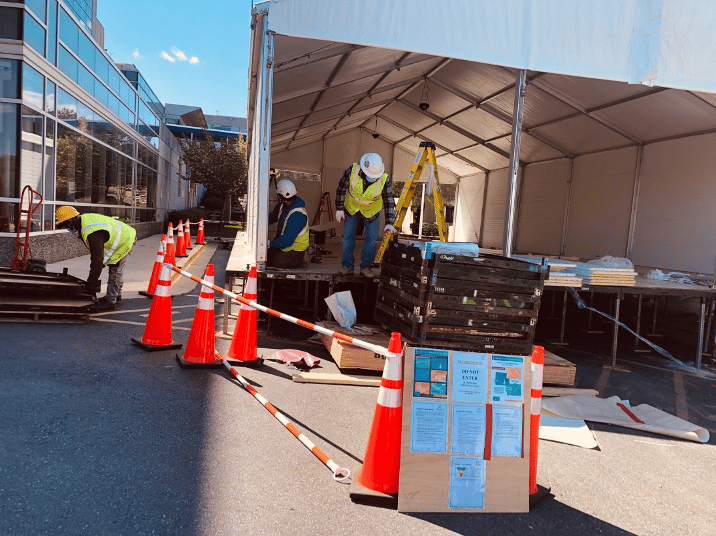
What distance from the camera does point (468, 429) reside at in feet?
10.6

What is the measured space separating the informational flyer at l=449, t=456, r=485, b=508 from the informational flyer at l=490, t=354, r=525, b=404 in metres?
0.42

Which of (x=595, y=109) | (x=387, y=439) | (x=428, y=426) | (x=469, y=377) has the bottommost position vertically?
(x=387, y=439)

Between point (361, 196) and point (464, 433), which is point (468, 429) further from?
point (361, 196)

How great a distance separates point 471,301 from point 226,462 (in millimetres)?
2975

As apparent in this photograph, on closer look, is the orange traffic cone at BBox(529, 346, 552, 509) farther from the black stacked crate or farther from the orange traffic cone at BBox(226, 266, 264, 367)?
the orange traffic cone at BBox(226, 266, 264, 367)

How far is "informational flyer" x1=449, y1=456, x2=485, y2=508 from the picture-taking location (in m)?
3.15

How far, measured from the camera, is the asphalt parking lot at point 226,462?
298 centimetres

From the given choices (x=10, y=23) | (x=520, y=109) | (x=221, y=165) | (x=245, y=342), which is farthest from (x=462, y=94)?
(x=221, y=165)

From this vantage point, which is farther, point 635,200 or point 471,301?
point 635,200

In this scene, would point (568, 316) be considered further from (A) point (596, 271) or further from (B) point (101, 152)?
(B) point (101, 152)

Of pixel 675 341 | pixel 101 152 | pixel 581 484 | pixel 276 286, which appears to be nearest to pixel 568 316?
pixel 675 341

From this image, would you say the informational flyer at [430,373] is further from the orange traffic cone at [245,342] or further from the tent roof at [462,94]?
the tent roof at [462,94]

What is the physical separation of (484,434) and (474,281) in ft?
8.22

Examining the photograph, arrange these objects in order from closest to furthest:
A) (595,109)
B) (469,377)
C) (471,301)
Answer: (469,377), (471,301), (595,109)
